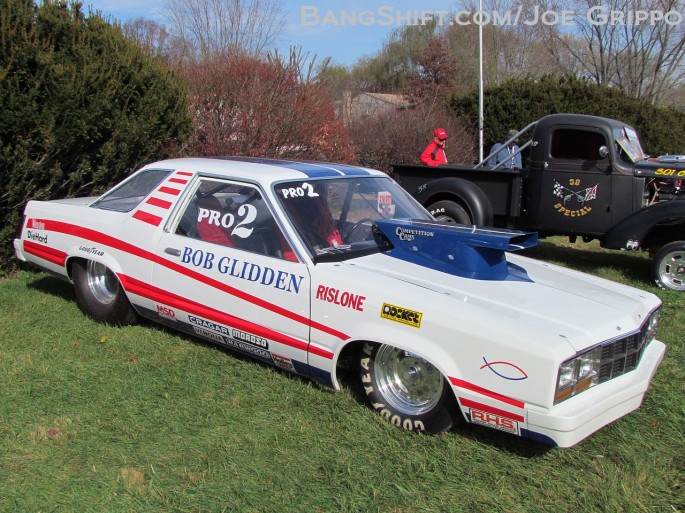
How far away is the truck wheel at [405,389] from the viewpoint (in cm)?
334

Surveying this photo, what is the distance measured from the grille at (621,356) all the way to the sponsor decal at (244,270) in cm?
176

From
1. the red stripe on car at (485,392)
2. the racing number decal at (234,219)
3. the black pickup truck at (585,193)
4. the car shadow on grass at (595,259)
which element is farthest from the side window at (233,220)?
the car shadow on grass at (595,259)

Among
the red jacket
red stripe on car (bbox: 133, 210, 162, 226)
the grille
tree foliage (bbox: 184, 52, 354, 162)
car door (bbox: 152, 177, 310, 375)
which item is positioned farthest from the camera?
the red jacket

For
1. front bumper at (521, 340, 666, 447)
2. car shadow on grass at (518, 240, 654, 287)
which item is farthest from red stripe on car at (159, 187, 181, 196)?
car shadow on grass at (518, 240, 654, 287)

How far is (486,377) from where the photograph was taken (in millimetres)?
3016

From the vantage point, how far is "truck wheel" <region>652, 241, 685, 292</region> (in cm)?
676

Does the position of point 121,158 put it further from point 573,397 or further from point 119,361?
point 573,397

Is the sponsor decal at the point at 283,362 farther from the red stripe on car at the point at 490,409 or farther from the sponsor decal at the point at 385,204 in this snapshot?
the sponsor decal at the point at 385,204

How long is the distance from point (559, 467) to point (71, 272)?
4.19 m

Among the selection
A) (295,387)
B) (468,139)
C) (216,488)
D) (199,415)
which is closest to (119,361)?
(199,415)

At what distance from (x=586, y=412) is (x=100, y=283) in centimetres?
402

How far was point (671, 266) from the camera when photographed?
22.5 ft

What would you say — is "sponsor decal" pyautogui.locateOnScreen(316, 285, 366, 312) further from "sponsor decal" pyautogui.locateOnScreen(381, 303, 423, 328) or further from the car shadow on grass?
the car shadow on grass

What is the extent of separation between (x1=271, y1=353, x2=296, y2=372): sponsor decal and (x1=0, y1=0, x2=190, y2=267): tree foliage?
428 centimetres
